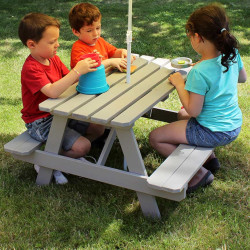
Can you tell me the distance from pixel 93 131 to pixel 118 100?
0.76m

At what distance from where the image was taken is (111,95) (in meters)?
2.85

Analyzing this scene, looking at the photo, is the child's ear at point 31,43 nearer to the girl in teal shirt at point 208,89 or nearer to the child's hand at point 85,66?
the child's hand at point 85,66

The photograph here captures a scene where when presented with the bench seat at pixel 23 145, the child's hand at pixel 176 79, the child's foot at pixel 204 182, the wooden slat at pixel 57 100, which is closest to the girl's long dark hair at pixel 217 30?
the child's hand at pixel 176 79

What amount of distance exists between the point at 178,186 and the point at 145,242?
0.43 metres

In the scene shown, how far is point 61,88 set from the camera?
9.14ft

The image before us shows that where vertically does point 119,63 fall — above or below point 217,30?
below

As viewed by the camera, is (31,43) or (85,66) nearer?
(85,66)

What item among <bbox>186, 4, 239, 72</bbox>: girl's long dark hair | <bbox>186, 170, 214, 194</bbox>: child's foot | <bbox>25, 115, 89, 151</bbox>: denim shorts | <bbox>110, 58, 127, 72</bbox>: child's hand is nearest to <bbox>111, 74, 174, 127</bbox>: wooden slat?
<bbox>110, 58, 127, 72</bbox>: child's hand

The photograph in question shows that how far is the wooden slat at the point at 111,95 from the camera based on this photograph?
261 centimetres

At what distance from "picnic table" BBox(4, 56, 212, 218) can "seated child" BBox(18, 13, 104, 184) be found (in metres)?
0.11

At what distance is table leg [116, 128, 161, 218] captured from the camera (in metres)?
2.62

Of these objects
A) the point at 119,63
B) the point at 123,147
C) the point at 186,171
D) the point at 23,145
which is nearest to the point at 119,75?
the point at 119,63

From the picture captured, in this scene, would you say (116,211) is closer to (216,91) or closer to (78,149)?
(78,149)

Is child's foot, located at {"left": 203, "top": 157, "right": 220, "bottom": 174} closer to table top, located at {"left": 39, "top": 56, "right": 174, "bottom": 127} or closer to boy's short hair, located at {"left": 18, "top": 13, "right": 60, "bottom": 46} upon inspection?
table top, located at {"left": 39, "top": 56, "right": 174, "bottom": 127}
